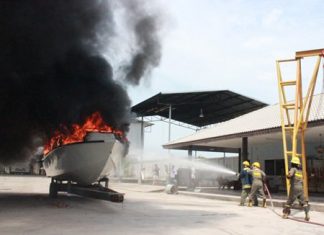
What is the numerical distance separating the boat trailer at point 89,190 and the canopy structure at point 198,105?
17.4 metres

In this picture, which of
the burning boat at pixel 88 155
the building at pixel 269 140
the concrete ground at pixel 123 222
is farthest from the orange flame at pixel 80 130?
the building at pixel 269 140

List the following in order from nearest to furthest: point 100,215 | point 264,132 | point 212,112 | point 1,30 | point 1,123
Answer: point 1,30, point 100,215, point 1,123, point 264,132, point 212,112

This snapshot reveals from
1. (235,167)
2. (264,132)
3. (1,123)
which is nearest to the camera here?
(1,123)

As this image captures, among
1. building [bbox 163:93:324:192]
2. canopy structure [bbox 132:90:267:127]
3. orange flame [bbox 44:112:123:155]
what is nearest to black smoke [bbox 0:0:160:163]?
orange flame [bbox 44:112:123:155]

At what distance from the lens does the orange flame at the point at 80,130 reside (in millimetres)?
12836

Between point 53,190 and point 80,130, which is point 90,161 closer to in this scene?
point 80,130

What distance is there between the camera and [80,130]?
42.6ft

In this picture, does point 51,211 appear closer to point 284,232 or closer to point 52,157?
point 52,157

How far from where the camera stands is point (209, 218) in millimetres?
10844

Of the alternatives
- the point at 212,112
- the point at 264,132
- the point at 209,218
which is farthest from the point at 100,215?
the point at 212,112

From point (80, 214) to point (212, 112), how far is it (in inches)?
1154

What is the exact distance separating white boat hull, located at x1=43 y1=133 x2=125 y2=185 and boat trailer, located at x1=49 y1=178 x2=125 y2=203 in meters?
0.38

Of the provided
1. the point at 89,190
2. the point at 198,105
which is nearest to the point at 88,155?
the point at 89,190

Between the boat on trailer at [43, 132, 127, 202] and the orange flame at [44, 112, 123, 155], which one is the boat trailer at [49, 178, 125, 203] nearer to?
the boat on trailer at [43, 132, 127, 202]
